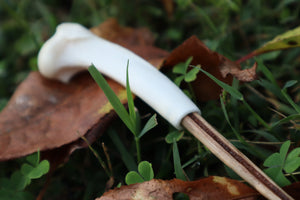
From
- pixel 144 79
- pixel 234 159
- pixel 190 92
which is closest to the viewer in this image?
pixel 234 159

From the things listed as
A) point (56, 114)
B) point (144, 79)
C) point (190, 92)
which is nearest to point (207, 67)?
point (190, 92)

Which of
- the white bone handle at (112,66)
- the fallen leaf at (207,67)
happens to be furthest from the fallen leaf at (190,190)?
the fallen leaf at (207,67)

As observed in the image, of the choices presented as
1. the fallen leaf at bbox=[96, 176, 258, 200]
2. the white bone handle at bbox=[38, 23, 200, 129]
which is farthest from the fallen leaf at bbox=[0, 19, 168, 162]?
the fallen leaf at bbox=[96, 176, 258, 200]

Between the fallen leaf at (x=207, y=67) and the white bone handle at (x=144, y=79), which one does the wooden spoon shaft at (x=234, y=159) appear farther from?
the fallen leaf at (x=207, y=67)

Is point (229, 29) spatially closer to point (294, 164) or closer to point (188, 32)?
point (188, 32)

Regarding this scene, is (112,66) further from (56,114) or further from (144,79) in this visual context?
(56,114)

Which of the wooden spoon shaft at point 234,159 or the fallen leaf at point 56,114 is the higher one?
the fallen leaf at point 56,114
